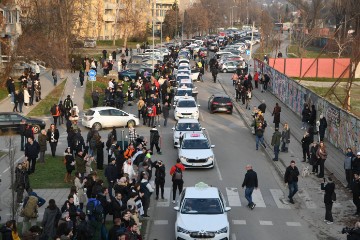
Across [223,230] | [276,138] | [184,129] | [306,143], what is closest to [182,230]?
[223,230]

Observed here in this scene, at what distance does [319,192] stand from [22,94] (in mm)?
20267

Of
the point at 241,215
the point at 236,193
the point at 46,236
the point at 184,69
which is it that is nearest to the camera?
the point at 46,236

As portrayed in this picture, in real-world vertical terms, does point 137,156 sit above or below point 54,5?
A: below

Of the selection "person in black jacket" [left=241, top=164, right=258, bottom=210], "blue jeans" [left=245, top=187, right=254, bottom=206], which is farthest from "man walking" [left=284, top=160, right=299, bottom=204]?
"blue jeans" [left=245, top=187, right=254, bottom=206]

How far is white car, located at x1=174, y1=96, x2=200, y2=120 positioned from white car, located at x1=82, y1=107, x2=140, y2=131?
2.93 m

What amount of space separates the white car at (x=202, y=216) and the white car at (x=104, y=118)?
51.9 ft

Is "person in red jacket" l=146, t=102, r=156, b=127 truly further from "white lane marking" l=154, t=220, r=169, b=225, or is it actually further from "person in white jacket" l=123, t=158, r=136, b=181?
"white lane marking" l=154, t=220, r=169, b=225

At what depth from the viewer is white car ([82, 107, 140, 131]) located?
110ft

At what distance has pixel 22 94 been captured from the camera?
1443 inches

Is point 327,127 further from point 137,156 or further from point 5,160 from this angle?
point 5,160

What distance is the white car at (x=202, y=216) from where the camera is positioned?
16438 millimetres

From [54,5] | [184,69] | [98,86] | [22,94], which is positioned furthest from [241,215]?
[54,5]

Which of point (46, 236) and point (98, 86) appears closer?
point (46, 236)

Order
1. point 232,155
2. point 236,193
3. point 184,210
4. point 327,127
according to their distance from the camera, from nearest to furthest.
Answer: point 184,210
point 236,193
point 232,155
point 327,127
